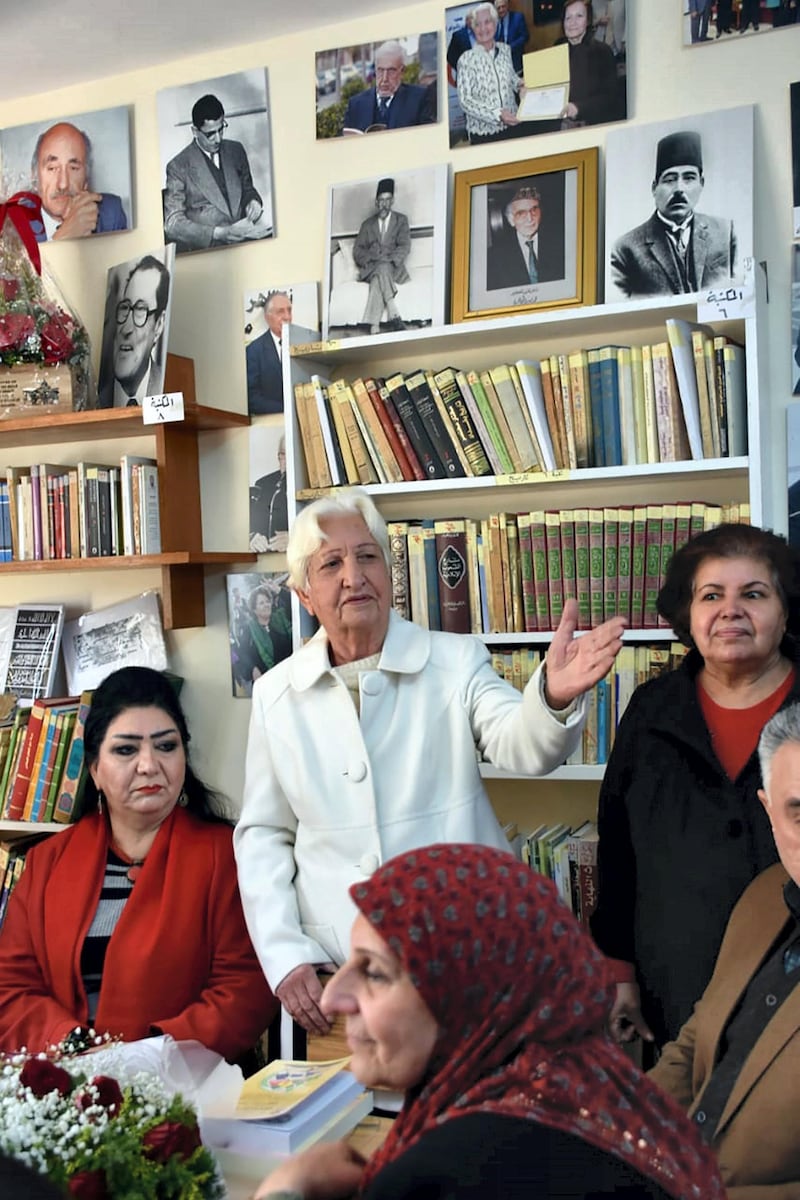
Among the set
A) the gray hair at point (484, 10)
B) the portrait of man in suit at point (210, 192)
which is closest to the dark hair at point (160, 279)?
the portrait of man in suit at point (210, 192)

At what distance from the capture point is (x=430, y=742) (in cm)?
219

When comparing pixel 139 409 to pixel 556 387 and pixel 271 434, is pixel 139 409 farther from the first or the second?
pixel 556 387

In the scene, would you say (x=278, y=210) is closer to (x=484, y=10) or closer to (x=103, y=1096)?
(x=484, y=10)

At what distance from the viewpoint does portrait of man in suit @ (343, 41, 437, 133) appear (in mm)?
2918

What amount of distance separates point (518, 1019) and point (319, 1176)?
1.01ft

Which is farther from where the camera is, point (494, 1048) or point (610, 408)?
point (610, 408)

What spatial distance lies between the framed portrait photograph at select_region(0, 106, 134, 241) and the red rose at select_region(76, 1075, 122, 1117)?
2.54 m

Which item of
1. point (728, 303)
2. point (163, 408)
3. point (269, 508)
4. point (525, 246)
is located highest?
point (525, 246)

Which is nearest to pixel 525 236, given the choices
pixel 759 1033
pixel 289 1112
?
pixel 759 1033

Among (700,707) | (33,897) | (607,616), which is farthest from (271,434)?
(700,707)

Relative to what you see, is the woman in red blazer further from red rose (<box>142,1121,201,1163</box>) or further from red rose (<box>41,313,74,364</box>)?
red rose (<box>41,313,74,364</box>)

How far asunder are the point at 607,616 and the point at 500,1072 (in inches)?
67.3

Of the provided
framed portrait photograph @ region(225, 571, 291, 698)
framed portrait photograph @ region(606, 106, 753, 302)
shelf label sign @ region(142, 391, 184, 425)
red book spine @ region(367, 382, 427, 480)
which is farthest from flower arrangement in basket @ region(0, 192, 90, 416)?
framed portrait photograph @ region(606, 106, 753, 302)

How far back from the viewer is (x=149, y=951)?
228 cm
